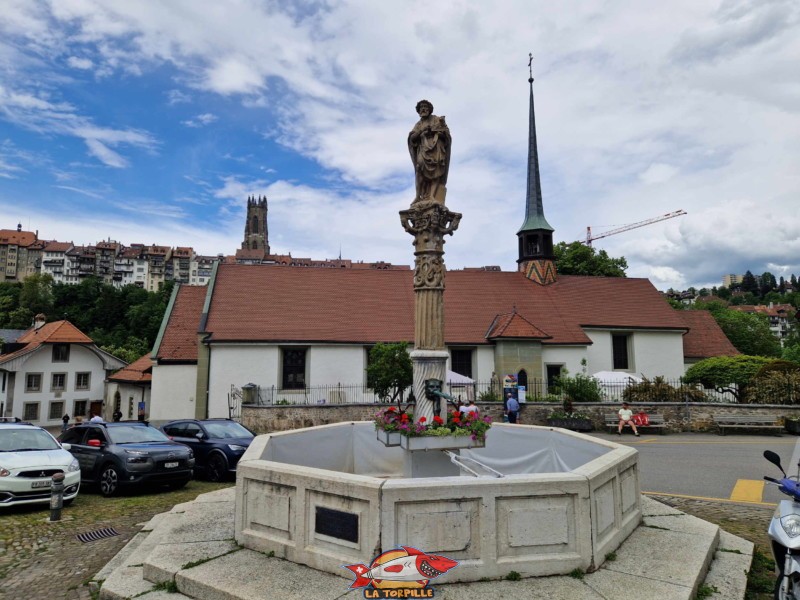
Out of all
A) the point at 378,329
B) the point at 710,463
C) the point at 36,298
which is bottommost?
the point at 710,463

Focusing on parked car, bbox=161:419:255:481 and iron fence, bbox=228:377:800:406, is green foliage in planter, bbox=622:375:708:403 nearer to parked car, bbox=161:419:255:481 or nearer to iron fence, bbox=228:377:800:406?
iron fence, bbox=228:377:800:406

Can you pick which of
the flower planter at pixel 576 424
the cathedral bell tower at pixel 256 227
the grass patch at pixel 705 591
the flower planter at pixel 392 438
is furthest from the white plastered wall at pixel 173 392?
the cathedral bell tower at pixel 256 227

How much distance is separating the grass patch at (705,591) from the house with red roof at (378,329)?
70.0ft

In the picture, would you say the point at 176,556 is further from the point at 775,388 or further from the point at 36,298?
the point at 36,298

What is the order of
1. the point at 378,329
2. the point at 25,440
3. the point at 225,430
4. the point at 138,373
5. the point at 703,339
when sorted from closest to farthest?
the point at 25,440, the point at 225,430, the point at 378,329, the point at 138,373, the point at 703,339

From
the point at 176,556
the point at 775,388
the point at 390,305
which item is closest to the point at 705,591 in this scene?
the point at 176,556

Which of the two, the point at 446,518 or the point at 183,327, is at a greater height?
the point at 183,327

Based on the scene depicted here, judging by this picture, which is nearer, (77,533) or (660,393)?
(77,533)

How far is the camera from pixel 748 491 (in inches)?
382

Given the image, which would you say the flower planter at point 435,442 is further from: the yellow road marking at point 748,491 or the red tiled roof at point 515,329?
the red tiled roof at point 515,329

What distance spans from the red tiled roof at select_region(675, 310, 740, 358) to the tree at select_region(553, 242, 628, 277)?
10.1 meters

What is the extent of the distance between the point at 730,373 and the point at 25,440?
25255 mm

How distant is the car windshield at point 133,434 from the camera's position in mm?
11508

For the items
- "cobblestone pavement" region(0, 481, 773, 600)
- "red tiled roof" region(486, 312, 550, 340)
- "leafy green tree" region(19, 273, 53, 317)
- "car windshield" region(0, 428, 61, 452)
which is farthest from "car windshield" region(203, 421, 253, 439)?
"leafy green tree" region(19, 273, 53, 317)
